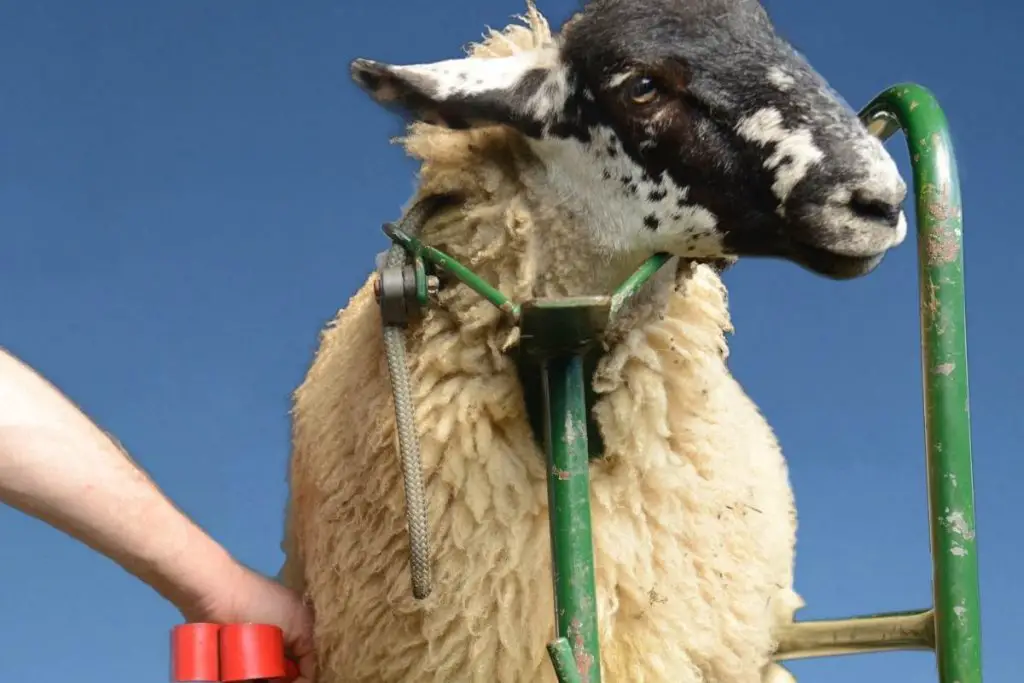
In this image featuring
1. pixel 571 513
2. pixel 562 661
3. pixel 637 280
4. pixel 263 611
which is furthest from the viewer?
pixel 263 611

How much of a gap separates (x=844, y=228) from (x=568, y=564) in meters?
0.50

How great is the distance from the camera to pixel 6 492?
1383 millimetres

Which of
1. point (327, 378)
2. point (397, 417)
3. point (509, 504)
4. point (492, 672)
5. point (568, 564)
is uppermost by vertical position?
point (327, 378)

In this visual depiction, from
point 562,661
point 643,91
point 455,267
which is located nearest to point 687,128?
point 643,91

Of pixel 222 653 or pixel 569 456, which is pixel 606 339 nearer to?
pixel 569 456

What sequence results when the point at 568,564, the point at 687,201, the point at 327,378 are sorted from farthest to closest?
the point at 327,378
the point at 687,201
the point at 568,564

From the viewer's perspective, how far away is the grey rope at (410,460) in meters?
1.34

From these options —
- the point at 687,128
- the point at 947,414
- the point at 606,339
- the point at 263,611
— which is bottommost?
the point at 263,611

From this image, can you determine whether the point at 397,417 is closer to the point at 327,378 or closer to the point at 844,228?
the point at 327,378

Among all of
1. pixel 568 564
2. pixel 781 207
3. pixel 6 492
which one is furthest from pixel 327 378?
pixel 781 207

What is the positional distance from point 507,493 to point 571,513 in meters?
0.20

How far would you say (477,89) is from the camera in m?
1.42

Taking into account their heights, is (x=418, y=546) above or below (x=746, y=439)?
below

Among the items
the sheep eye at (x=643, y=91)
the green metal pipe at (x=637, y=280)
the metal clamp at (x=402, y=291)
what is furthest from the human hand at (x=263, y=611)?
the sheep eye at (x=643, y=91)
